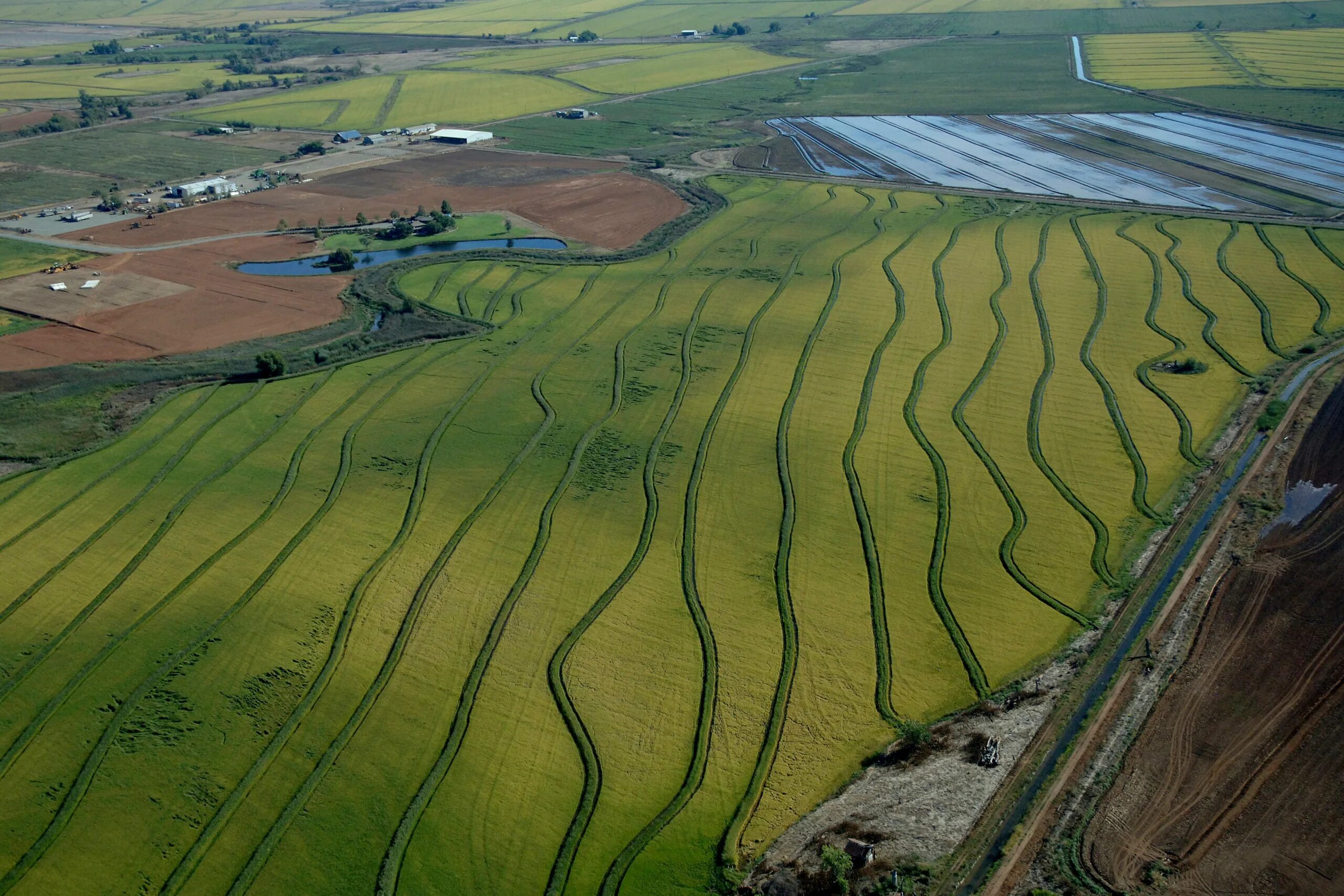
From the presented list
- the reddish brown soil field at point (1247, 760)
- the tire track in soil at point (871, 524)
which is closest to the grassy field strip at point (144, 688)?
the tire track in soil at point (871, 524)

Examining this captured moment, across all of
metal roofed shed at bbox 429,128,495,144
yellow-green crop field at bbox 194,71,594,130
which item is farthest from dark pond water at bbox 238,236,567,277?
yellow-green crop field at bbox 194,71,594,130

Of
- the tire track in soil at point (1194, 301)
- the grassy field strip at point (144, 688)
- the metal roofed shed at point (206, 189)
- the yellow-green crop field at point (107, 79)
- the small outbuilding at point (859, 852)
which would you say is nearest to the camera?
the small outbuilding at point (859, 852)

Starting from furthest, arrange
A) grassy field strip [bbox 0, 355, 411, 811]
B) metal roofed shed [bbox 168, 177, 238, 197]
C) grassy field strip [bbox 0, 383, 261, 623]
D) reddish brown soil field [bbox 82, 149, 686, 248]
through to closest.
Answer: metal roofed shed [bbox 168, 177, 238, 197] → reddish brown soil field [bbox 82, 149, 686, 248] → grassy field strip [bbox 0, 383, 261, 623] → grassy field strip [bbox 0, 355, 411, 811]

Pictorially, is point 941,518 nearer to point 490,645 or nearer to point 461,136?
point 490,645

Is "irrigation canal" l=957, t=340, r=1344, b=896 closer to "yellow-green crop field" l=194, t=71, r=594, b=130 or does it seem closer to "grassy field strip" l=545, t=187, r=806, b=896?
"grassy field strip" l=545, t=187, r=806, b=896

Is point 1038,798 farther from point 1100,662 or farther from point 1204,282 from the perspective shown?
point 1204,282

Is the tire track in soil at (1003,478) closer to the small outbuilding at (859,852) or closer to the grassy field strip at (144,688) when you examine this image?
the small outbuilding at (859,852)
